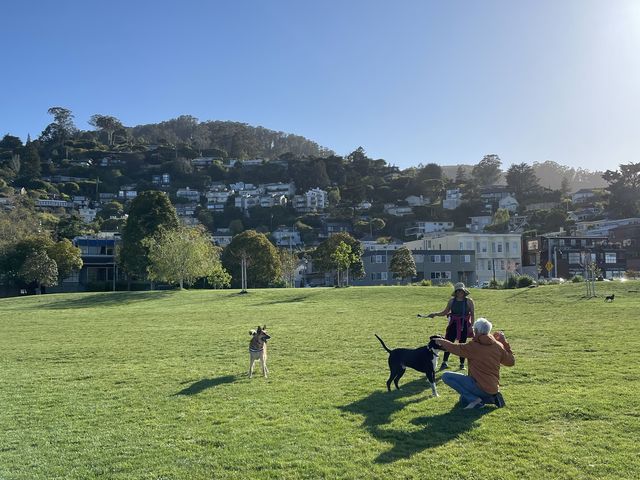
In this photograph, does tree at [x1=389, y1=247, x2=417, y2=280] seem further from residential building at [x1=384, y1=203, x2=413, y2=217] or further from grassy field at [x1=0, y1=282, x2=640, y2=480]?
residential building at [x1=384, y1=203, x2=413, y2=217]

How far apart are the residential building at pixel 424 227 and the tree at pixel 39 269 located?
7528cm

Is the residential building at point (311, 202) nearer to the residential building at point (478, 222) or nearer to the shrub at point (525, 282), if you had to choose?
the residential building at point (478, 222)

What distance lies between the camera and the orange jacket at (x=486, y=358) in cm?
767

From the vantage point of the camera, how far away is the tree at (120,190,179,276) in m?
50.0

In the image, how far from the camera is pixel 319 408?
800 cm

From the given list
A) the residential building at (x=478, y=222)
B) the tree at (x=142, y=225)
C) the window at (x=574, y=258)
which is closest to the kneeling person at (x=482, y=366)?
the tree at (x=142, y=225)

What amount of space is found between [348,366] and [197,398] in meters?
3.50

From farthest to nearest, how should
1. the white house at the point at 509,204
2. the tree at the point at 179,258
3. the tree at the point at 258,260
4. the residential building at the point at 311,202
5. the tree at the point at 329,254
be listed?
the residential building at the point at 311,202, the white house at the point at 509,204, the tree at the point at 329,254, the tree at the point at 258,260, the tree at the point at 179,258

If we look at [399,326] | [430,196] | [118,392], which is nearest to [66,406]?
[118,392]

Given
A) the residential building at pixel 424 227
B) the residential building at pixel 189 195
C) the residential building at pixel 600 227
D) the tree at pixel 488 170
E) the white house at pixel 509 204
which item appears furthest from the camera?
the tree at pixel 488 170

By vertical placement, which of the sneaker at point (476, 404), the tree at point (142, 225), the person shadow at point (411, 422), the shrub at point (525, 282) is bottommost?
the person shadow at point (411, 422)

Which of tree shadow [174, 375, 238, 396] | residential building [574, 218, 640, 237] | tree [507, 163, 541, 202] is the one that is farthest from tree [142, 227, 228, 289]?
tree [507, 163, 541, 202]

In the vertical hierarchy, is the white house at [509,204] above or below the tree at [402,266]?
above

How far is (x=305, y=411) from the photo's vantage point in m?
7.86
